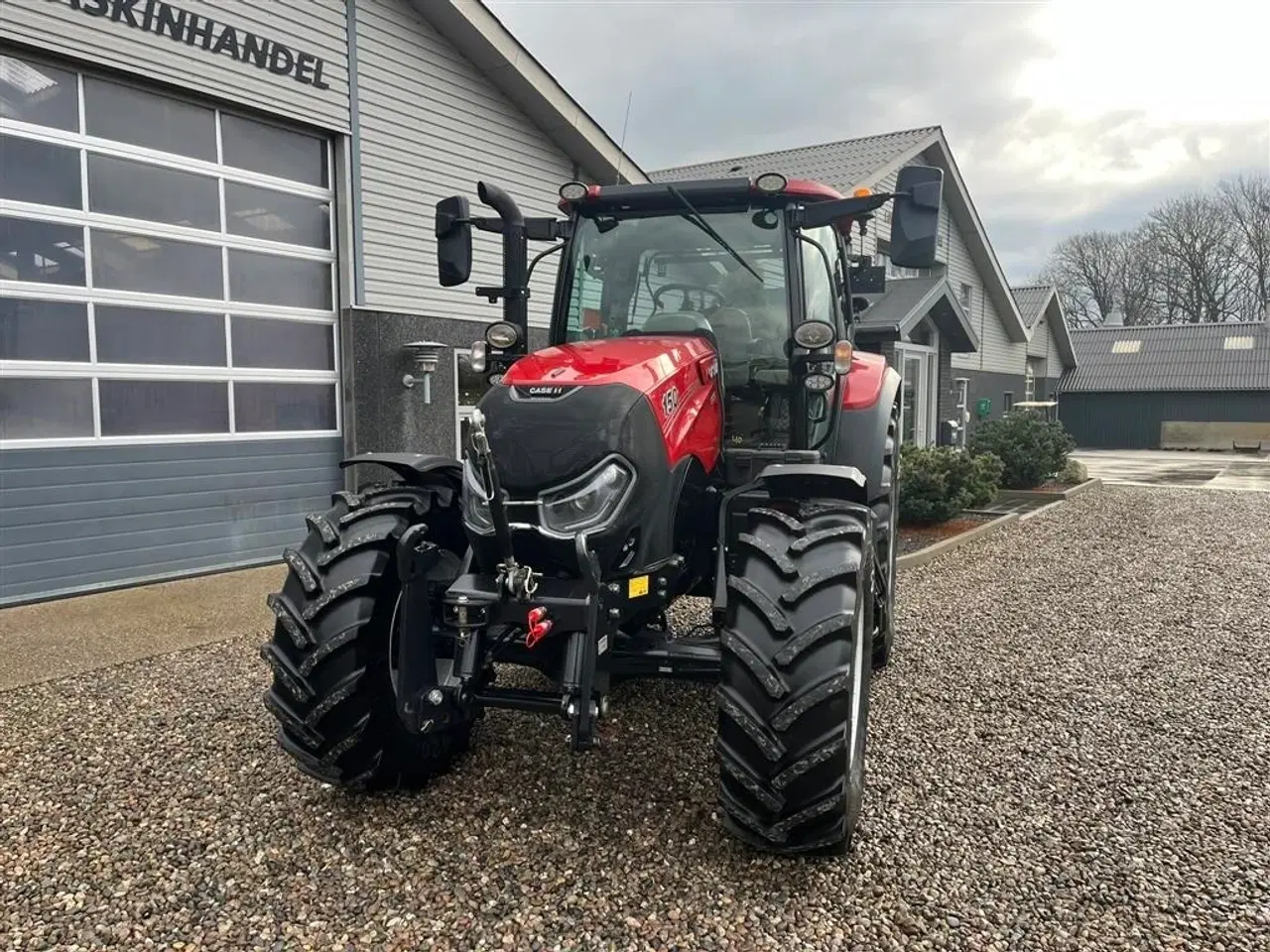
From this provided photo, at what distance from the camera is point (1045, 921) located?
102 inches

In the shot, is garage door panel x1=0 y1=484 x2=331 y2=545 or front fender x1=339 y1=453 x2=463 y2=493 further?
garage door panel x1=0 y1=484 x2=331 y2=545

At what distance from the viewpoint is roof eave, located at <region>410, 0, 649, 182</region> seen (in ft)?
27.9

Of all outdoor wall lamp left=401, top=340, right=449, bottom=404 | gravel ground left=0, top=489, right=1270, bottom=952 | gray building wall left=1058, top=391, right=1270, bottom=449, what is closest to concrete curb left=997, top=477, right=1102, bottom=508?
gravel ground left=0, top=489, right=1270, bottom=952

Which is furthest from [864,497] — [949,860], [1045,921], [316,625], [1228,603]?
[1228,603]

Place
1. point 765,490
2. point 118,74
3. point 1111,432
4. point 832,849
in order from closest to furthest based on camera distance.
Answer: point 832,849, point 765,490, point 118,74, point 1111,432

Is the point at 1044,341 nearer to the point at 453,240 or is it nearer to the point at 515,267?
the point at 515,267

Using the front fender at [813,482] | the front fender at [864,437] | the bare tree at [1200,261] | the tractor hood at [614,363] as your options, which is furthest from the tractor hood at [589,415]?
the bare tree at [1200,261]

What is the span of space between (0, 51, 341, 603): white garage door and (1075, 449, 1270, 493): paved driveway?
47.8 feet

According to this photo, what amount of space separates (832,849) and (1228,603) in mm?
5407

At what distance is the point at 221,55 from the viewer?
23.4 feet

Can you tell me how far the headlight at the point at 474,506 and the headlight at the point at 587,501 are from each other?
206 millimetres

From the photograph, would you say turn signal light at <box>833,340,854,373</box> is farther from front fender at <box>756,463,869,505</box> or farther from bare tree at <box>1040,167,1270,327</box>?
bare tree at <box>1040,167,1270,327</box>

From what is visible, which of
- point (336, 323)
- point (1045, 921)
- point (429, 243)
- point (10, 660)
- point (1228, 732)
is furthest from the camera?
point (429, 243)

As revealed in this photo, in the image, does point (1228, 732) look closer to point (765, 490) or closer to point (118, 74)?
point (765, 490)
